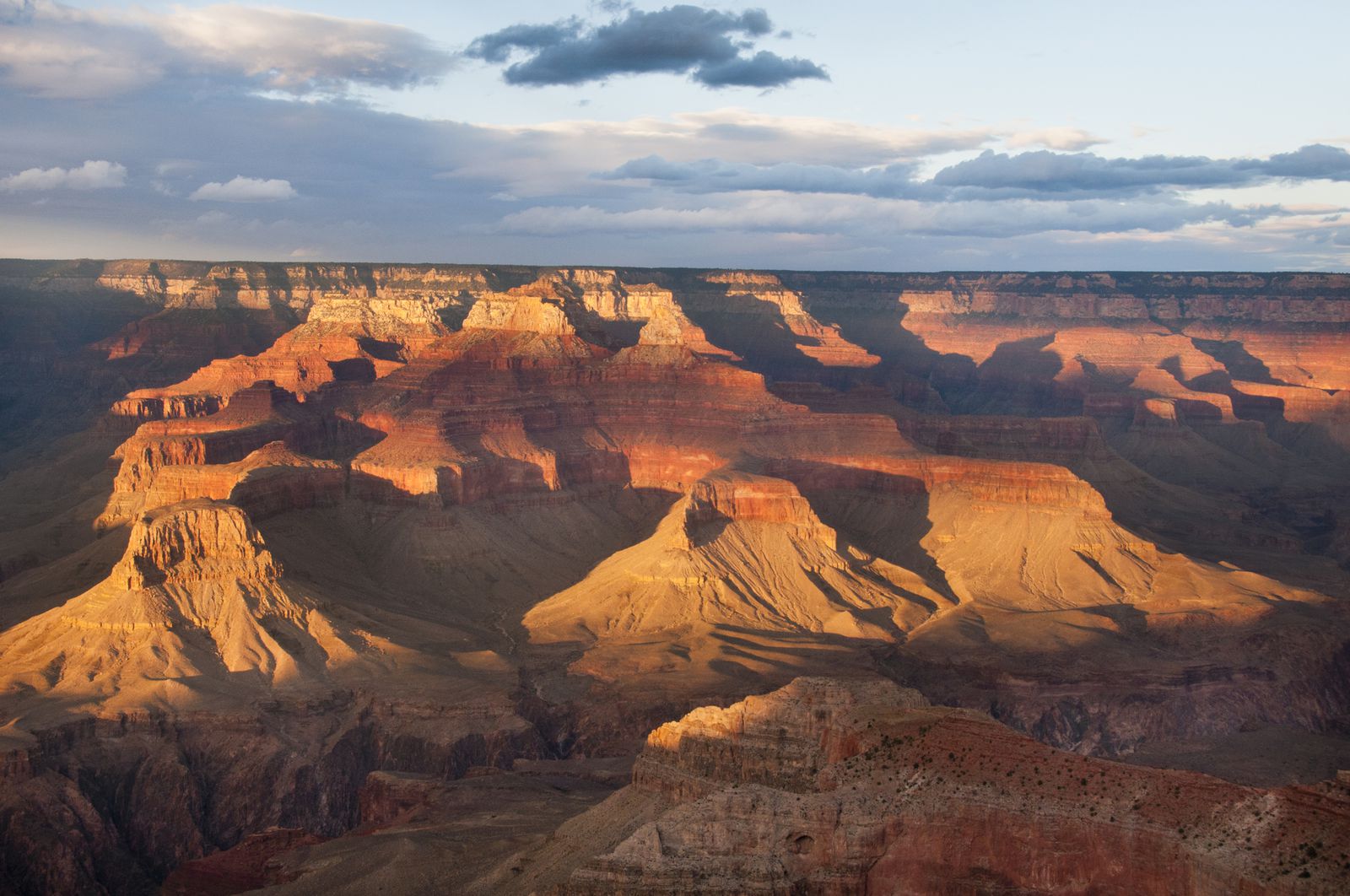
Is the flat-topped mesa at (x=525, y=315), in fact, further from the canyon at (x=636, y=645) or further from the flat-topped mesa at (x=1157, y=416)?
the flat-topped mesa at (x=1157, y=416)

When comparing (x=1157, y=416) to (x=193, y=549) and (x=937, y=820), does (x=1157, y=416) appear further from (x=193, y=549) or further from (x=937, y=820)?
(x=937, y=820)

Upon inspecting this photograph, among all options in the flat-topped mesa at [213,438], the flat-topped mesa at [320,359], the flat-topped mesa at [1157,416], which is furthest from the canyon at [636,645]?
the flat-topped mesa at [1157,416]

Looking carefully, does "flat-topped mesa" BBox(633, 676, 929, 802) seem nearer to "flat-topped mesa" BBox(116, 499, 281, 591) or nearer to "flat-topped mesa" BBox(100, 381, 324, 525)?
"flat-topped mesa" BBox(116, 499, 281, 591)

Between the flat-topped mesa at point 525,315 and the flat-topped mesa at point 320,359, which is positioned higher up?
the flat-topped mesa at point 525,315

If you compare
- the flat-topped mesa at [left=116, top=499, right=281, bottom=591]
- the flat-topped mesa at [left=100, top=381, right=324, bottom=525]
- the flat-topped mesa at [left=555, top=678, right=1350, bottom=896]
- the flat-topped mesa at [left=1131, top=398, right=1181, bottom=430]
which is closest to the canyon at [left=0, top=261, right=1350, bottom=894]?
the flat-topped mesa at [left=555, top=678, right=1350, bottom=896]

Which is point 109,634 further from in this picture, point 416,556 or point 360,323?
point 360,323

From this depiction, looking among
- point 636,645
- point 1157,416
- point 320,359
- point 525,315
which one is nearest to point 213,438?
point 525,315
